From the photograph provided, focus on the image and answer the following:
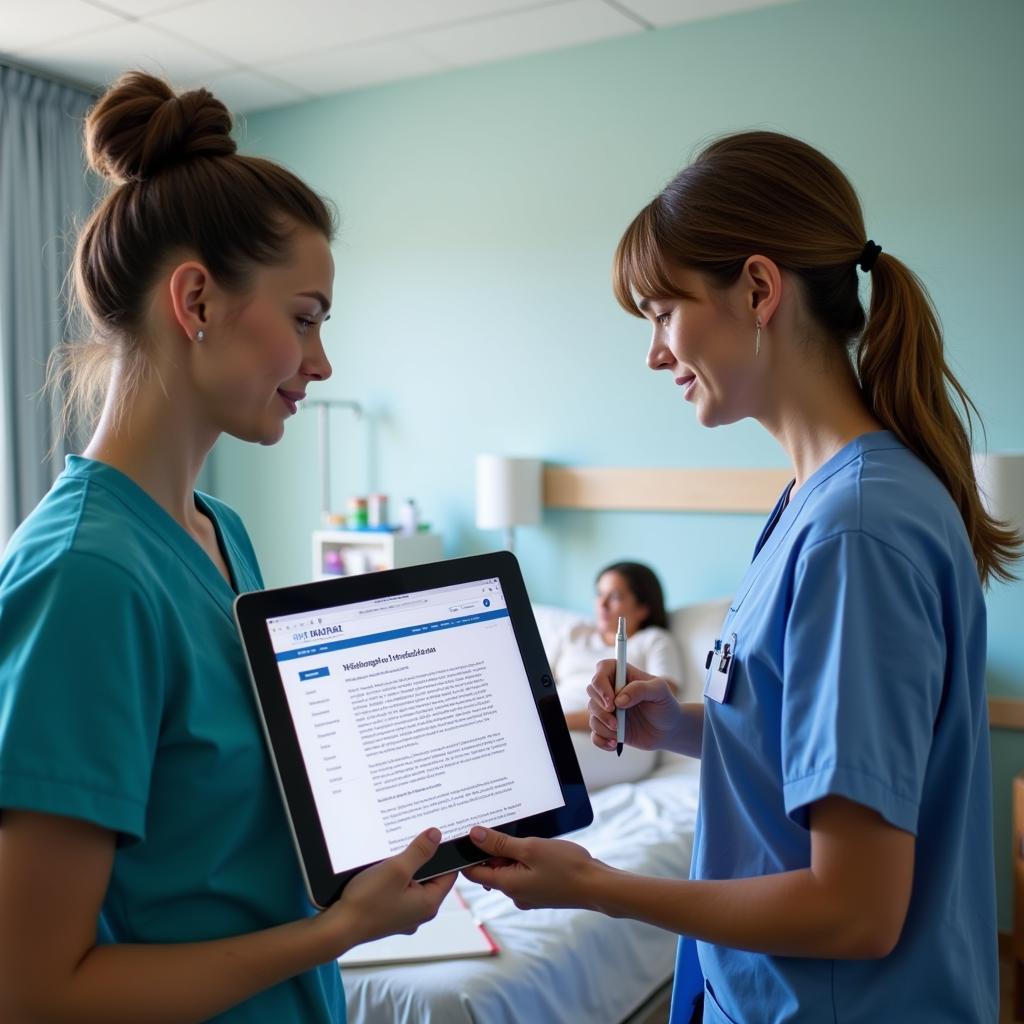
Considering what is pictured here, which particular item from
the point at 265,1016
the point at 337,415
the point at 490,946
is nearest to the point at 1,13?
the point at 337,415

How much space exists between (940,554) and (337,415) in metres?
3.59

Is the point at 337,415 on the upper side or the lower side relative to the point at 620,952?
upper

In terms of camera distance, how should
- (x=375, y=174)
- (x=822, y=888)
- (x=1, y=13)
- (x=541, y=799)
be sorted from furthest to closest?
(x=375, y=174)
(x=1, y=13)
(x=541, y=799)
(x=822, y=888)

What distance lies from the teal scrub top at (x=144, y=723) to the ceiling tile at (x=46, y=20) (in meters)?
2.95

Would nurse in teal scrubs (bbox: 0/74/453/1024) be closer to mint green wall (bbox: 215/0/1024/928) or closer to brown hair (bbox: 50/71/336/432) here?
brown hair (bbox: 50/71/336/432)

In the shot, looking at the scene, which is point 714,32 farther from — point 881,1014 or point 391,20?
point 881,1014

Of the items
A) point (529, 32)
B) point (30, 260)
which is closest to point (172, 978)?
point (529, 32)

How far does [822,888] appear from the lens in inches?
34.1

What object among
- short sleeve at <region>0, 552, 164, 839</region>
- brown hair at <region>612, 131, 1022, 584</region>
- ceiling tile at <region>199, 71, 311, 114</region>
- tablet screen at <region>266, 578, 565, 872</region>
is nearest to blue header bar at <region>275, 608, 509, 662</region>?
tablet screen at <region>266, 578, 565, 872</region>

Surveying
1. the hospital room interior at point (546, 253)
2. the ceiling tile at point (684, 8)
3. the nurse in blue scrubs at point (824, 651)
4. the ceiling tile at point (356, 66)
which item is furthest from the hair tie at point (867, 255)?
the ceiling tile at point (356, 66)

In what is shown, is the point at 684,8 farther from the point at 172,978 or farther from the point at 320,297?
the point at 172,978

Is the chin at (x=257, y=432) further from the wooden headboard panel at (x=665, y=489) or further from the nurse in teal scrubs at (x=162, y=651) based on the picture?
the wooden headboard panel at (x=665, y=489)

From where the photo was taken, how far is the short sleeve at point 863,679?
0.85 metres

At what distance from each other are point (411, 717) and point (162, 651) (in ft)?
0.91
